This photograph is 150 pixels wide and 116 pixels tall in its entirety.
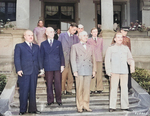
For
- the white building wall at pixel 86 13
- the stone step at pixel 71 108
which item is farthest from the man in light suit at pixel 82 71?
the white building wall at pixel 86 13

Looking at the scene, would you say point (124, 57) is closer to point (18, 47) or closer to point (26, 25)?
point (18, 47)

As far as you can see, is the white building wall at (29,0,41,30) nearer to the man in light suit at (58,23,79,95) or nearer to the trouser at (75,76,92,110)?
the man in light suit at (58,23,79,95)

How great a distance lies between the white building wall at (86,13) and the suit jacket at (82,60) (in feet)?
24.3

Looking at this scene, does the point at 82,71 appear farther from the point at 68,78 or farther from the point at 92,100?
the point at 92,100

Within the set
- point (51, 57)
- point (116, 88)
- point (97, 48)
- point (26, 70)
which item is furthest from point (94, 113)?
point (97, 48)

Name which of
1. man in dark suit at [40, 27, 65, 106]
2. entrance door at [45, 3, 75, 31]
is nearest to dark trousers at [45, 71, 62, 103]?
man in dark suit at [40, 27, 65, 106]

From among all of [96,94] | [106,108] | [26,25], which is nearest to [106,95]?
[96,94]

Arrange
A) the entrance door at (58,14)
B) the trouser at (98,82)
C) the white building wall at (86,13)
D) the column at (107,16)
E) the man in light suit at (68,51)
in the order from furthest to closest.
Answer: the entrance door at (58,14) → the white building wall at (86,13) → the column at (107,16) → the trouser at (98,82) → the man in light suit at (68,51)

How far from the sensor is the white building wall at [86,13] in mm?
11945

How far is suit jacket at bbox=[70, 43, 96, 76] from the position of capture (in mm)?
4637

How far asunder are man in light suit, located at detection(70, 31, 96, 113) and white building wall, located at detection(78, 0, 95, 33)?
7.40 meters

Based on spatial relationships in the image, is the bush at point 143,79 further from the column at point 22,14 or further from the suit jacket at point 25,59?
the column at point 22,14

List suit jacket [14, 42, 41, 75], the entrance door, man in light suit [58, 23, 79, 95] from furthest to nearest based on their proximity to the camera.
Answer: the entrance door, man in light suit [58, 23, 79, 95], suit jacket [14, 42, 41, 75]

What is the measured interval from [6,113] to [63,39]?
2532mm
